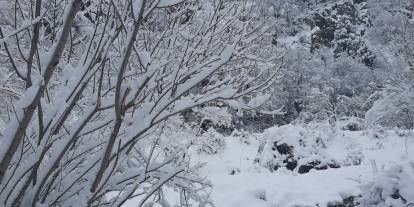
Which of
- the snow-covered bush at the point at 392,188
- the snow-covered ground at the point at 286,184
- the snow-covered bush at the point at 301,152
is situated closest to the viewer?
the snow-covered bush at the point at 392,188

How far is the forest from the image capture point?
60.5 inches

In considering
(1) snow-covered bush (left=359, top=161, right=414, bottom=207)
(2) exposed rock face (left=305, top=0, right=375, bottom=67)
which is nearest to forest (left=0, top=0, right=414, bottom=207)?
(1) snow-covered bush (left=359, top=161, right=414, bottom=207)

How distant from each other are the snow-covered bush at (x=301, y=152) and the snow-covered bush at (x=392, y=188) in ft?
12.2

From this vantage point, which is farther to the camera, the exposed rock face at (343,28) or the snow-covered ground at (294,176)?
the exposed rock face at (343,28)

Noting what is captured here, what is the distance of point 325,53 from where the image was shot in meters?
28.7

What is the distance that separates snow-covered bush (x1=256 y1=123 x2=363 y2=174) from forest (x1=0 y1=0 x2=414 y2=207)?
0.09 feet

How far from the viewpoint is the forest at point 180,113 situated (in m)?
1.54

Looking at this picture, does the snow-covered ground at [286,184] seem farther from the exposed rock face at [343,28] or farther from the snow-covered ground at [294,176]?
the exposed rock face at [343,28]

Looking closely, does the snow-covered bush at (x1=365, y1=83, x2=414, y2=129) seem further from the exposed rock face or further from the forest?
the exposed rock face

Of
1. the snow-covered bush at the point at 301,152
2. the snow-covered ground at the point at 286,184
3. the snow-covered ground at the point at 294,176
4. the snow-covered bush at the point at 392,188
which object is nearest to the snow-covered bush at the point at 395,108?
the snow-covered ground at the point at 294,176

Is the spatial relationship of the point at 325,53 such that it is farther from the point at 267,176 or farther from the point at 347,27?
the point at 267,176

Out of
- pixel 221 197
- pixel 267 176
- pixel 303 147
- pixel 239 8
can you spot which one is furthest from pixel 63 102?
pixel 303 147

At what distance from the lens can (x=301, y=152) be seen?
27.2 feet

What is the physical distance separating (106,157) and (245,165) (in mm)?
7551
